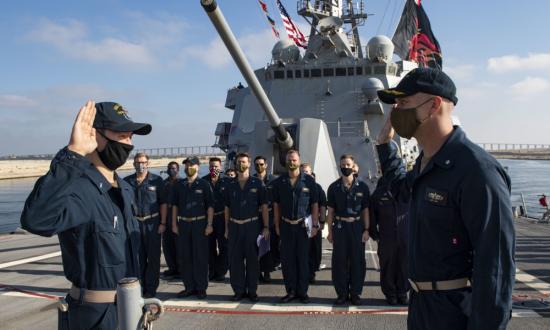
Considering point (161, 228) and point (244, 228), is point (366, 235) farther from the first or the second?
point (161, 228)

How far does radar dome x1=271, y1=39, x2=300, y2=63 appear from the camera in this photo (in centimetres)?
1362

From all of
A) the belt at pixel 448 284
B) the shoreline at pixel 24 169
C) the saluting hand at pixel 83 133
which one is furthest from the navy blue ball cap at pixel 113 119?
the shoreline at pixel 24 169

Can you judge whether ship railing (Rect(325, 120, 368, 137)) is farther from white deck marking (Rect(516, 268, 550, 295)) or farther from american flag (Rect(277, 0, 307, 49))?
white deck marking (Rect(516, 268, 550, 295))

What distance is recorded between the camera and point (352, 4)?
17500 mm

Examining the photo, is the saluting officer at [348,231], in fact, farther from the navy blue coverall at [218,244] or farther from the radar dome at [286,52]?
the radar dome at [286,52]

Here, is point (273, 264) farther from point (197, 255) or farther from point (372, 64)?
point (372, 64)

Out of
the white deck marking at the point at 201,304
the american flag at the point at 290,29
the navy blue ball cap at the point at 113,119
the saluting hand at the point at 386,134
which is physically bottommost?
the white deck marking at the point at 201,304

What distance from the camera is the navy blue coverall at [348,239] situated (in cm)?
473

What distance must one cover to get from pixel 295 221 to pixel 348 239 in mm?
619

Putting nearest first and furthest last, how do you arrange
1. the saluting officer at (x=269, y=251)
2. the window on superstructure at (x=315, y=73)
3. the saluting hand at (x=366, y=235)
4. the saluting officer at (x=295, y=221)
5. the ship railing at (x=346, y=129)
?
the saluting officer at (x=295, y=221)
the saluting hand at (x=366, y=235)
the saluting officer at (x=269, y=251)
the ship railing at (x=346, y=129)
the window on superstructure at (x=315, y=73)

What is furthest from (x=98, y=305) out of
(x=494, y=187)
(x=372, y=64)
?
(x=372, y=64)

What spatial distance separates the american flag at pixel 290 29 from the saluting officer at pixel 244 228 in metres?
9.82

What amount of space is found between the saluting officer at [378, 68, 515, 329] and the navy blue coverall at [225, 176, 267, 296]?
3.16 metres

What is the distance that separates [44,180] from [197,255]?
3667mm
